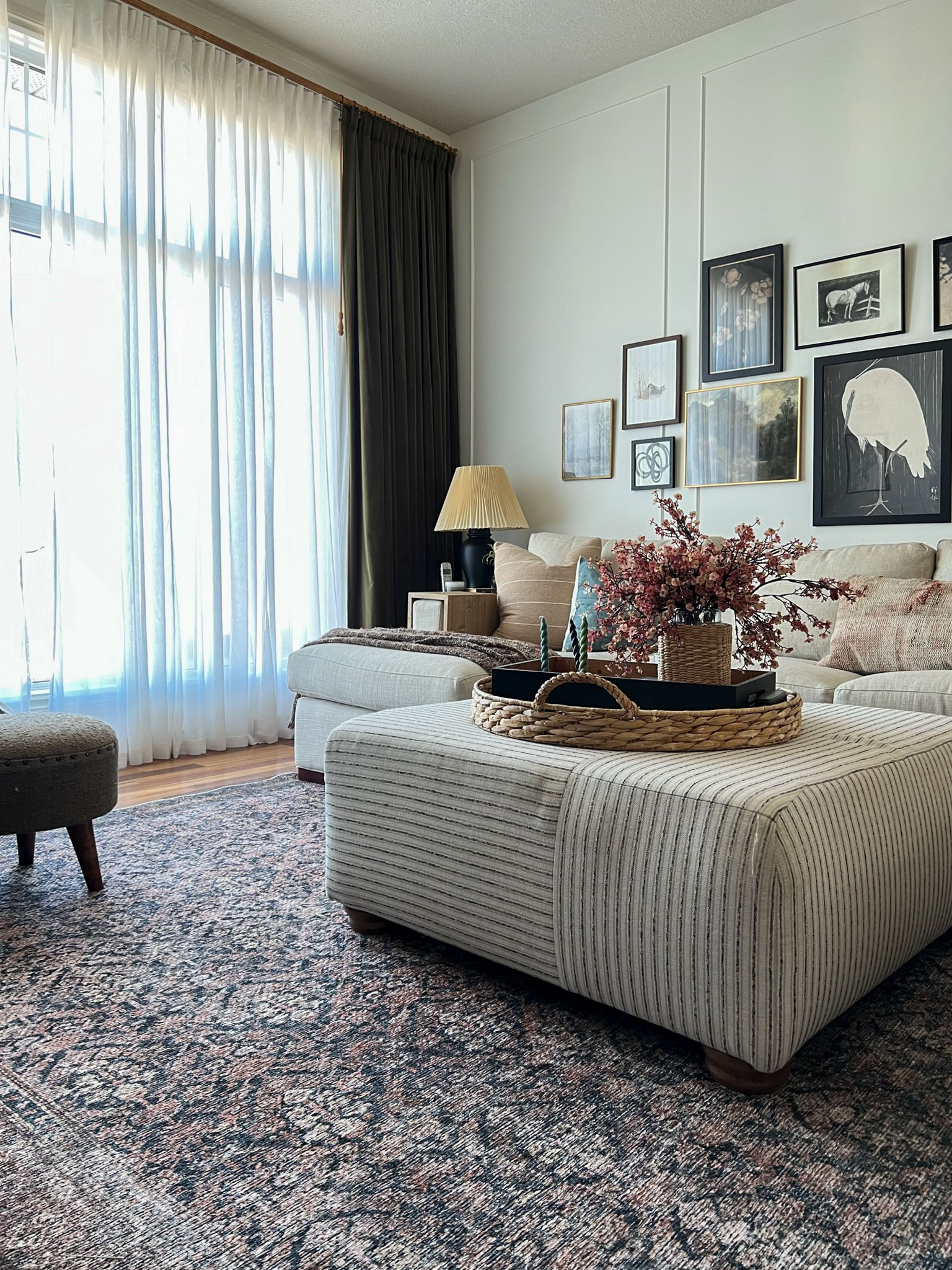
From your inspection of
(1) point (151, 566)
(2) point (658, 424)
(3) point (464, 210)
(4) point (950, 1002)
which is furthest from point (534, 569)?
(4) point (950, 1002)

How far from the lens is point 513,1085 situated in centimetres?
135

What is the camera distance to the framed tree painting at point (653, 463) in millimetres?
4262

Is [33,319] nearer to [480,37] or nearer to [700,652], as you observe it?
[480,37]

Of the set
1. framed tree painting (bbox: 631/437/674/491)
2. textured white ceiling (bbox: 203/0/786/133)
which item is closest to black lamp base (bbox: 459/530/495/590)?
framed tree painting (bbox: 631/437/674/491)

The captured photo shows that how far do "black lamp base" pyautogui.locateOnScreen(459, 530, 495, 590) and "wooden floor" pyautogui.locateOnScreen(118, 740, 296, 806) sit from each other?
1.29 m

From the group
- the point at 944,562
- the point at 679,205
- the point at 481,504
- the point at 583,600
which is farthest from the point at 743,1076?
the point at 679,205

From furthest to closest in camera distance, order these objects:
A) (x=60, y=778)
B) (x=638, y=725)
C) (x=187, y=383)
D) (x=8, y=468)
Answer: (x=187, y=383) < (x=8, y=468) < (x=60, y=778) < (x=638, y=725)

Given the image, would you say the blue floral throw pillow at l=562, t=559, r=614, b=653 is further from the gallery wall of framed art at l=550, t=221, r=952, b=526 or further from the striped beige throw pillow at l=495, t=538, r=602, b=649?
the gallery wall of framed art at l=550, t=221, r=952, b=526

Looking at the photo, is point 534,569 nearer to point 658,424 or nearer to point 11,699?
point 658,424

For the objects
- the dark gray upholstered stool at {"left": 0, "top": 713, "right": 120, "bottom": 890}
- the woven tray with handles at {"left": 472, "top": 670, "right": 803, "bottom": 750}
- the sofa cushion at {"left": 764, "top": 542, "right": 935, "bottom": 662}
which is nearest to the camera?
the woven tray with handles at {"left": 472, "top": 670, "right": 803, "bottom": 750}

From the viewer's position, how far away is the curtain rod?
3695 mm

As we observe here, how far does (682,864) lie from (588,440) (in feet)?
11.5

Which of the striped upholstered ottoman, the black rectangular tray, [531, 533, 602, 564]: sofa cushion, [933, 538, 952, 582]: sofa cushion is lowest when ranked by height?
the striped upholstered ottoman

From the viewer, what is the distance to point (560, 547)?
4172mm
